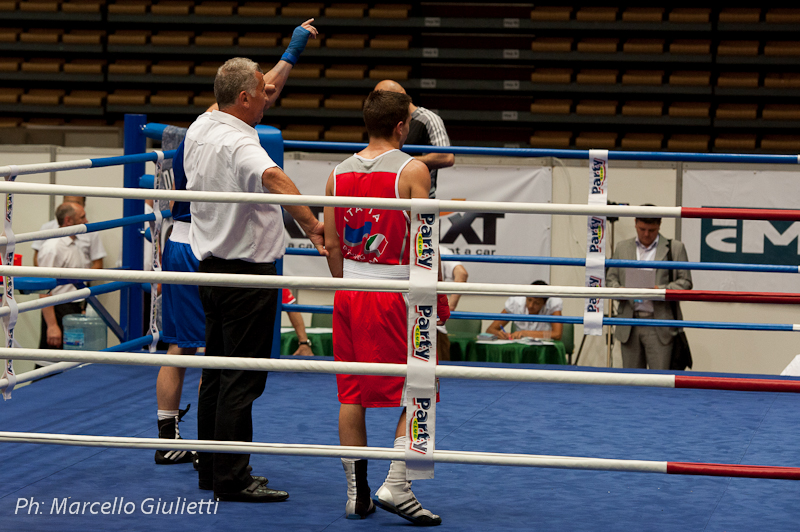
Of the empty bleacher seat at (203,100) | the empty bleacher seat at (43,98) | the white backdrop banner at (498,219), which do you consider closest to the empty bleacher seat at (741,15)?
the white backdrop banner at (498,219)

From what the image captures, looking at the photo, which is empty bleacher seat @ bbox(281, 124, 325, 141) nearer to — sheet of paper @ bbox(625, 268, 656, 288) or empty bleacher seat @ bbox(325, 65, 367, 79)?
empty bleacher seat @ bbox(325, 65, 367, 79)

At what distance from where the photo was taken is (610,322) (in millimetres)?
3928

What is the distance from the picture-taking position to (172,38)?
9.77 m

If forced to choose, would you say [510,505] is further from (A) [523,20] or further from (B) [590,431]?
(A) [523,20]

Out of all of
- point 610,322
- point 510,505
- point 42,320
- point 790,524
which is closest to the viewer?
point 790,524

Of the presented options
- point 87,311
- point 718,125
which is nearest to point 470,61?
point 718,125

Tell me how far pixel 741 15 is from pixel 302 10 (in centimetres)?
452

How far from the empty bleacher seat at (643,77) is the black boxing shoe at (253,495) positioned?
7.40m

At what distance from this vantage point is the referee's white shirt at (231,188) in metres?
2.50

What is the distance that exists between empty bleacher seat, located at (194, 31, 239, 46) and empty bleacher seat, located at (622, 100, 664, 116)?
4.27 metres

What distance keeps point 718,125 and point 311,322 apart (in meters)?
4.79

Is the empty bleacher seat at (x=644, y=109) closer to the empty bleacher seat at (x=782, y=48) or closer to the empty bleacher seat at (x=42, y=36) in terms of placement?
the empty bleacher seat at (x=782, y=48)

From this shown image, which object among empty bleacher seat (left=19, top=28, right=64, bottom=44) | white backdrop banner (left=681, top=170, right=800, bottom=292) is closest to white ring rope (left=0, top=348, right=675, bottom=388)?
white backdrop banner (left=681, top=170, right=800, bottom=292)

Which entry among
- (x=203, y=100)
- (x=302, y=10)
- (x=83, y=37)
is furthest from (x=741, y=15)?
(x=83, y=37)
